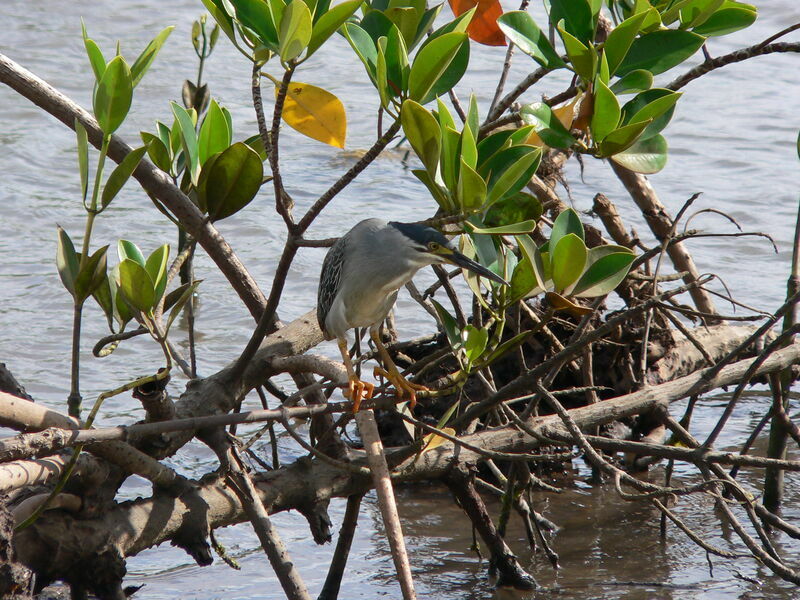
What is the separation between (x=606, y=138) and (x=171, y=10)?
10751mm

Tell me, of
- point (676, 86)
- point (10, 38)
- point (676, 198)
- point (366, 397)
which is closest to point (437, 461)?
point (366, 397)

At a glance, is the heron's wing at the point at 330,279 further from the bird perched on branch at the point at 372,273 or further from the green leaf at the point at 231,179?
the green leaf at the point at 231,179

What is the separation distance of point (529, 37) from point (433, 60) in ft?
1.32

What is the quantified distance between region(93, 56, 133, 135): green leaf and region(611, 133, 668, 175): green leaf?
1222 mm

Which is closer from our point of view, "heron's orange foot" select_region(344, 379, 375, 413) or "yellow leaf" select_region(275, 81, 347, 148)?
"yellow leaf" select_region(275, 81, 347, 148)

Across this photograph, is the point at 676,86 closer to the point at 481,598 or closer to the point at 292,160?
the point at 481,598

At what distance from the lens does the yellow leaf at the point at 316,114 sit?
2.60m

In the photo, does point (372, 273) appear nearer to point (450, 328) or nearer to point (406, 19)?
point (450, 328)

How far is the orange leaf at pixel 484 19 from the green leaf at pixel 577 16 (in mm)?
438

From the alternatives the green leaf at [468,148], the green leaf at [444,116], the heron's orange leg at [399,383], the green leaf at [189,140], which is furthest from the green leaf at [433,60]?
the heron's orange leg at [399,383]

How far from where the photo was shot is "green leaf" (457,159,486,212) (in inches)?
81.4

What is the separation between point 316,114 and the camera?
2.63 metres

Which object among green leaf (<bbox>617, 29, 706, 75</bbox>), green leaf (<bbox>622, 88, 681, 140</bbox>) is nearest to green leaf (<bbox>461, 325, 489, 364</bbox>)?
green leaf (<bbox>622, 88, 681, 140</bbox>)

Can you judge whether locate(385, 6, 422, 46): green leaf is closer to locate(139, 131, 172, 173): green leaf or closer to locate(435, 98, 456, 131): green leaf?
locate(435, 98, 456, 131): green leaf
